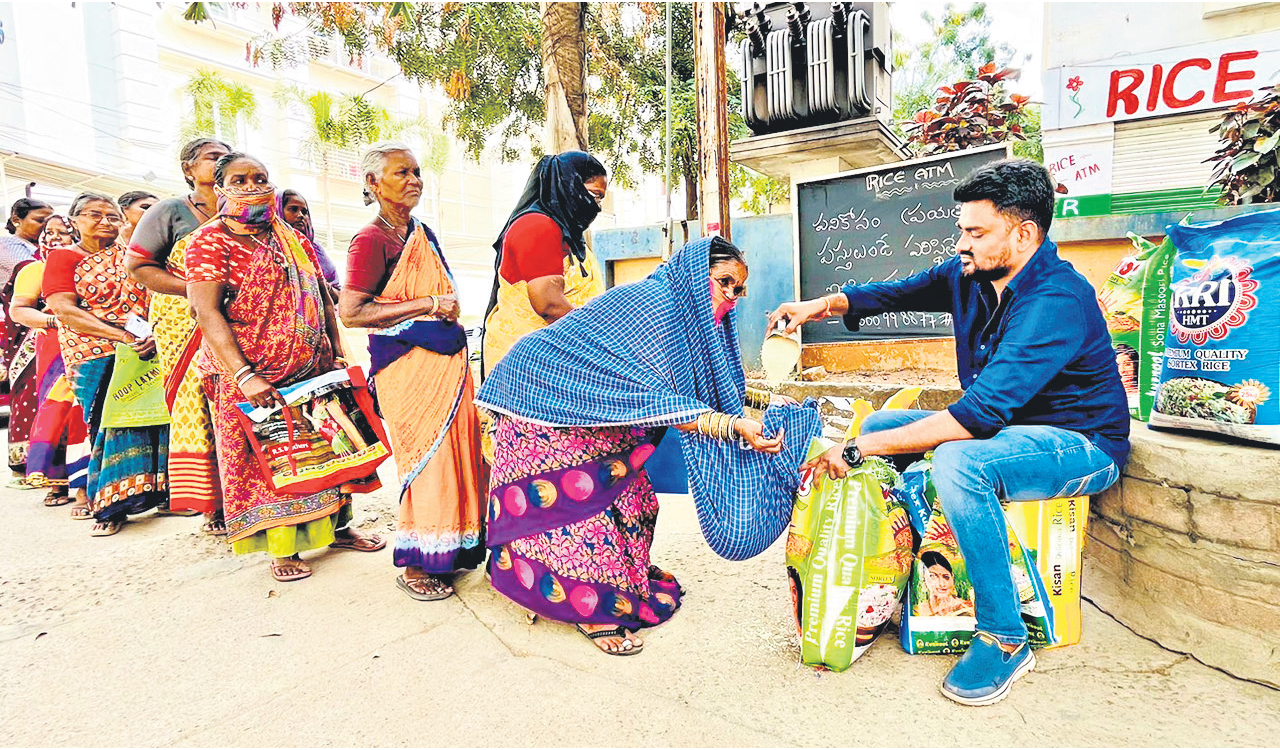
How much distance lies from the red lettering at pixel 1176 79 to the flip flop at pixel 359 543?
992 cm

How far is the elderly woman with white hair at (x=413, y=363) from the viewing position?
254 cm

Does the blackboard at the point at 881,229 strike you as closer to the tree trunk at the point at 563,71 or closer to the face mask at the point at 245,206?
the tree trunk at the point at 563,71

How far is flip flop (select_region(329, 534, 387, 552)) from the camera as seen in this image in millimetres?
3125

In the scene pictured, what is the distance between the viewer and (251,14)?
72.7 ft

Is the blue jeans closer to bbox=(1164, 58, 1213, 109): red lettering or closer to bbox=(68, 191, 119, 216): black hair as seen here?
bbox=(68, 191, 119, 216): black hair

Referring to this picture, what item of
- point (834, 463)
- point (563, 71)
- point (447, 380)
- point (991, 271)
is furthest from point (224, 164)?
point (563, 71)

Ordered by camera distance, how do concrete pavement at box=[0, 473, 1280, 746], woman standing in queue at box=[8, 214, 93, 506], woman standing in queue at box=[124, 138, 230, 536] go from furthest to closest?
woman standing in queue at box=[8, 214, 93, 506] → woman standing in queue at box=[124, 138, 230, 536] → concrete pavement at box=[0, 473, 1280, 746]

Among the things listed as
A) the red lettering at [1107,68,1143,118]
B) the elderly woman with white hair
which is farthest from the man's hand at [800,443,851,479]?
the red lettering at [1107,68,1143,118]

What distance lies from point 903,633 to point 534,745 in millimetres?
1132

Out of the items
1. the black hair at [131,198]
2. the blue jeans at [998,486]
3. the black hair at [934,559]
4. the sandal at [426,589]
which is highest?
the black hair at [131,198]

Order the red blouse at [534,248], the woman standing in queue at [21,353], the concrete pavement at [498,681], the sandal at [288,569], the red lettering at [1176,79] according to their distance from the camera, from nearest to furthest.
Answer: the concrete pavement at [498,681], the red blouse at [534,248], the sandal at [288,569], the woman standing in queue at [21,353], the red lettering at [1176,79]

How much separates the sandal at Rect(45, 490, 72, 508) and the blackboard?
16.5 ft

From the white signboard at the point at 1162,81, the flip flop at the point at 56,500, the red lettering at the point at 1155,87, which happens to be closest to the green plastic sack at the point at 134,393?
the flip flop at the point at 56,500

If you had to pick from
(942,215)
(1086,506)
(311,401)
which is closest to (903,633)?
(1086,506)
